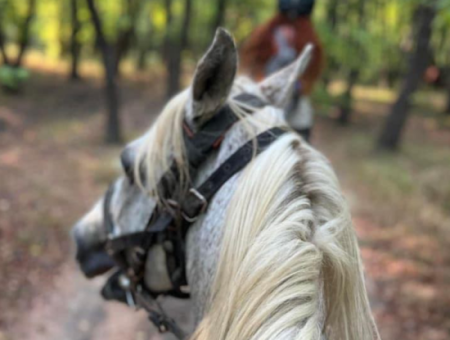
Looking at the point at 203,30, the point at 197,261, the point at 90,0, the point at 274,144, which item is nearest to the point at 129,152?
the point at 197,261

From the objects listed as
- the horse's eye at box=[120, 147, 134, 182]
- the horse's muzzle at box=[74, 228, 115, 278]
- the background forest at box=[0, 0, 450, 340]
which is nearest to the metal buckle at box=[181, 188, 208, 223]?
the horse's eye at box=[120, 147, 134, 182]

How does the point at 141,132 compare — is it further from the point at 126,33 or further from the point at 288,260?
the point at 288,260

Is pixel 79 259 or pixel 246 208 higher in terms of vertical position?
pixel 246 208

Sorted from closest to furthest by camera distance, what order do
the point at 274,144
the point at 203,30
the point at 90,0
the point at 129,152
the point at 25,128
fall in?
1. the point at 274,144
2. the point at 129,152
3. the point at 90,0
4. the point at 25,128
5. the point at 203,30

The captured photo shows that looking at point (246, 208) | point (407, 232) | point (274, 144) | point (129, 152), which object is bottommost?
point (407, 232)

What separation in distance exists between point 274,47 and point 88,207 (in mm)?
5118

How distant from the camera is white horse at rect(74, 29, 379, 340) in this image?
1.05 m

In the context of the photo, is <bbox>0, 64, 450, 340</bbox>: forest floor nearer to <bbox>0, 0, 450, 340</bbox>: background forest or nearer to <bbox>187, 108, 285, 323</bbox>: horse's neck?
<bbox>0, 0, 450, 340</bbox>: background forest

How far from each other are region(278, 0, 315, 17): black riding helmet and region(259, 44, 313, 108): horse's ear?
1.74 metres

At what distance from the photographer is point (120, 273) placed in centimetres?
218

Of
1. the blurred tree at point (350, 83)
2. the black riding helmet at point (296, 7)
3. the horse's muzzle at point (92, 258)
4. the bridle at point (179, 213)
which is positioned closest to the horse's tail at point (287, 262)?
the bridle at point (179, 213)

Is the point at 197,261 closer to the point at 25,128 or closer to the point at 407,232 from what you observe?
the point at 407,232

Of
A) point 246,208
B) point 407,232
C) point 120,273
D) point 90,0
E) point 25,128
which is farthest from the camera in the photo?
point 25,128

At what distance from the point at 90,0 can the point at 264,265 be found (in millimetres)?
8818
